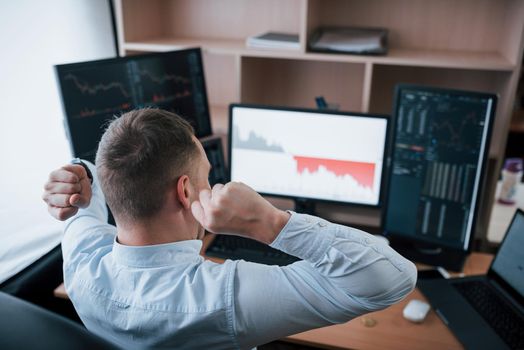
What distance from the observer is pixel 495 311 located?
143 cm

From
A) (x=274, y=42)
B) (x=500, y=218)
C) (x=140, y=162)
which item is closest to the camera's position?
(x=140, y=162)

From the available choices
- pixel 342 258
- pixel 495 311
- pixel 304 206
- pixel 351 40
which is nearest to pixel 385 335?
pixel 495 311

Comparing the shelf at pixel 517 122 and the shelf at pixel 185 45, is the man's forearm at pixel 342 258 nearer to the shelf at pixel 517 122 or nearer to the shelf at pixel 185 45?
the shelf at pixel 185 45

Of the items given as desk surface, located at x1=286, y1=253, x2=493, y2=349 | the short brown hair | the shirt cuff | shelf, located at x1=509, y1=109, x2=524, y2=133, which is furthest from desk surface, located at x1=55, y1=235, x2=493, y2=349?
shelf, located at x1=509, y1=109, x2=524, y2=133

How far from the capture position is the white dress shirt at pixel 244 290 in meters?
0.90

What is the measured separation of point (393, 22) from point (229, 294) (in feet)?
5.04

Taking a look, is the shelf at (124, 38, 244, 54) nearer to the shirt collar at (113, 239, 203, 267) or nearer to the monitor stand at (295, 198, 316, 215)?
the monitor stand at (295, 198, 316, 215)

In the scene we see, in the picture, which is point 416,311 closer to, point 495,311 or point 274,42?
point 495,311

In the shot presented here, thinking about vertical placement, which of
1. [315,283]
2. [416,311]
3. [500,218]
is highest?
[315,283]

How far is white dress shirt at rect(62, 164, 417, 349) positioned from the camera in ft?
2.94

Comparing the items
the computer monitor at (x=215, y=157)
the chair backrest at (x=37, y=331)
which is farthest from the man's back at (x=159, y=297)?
the computer monitor at (x=215, y=157)

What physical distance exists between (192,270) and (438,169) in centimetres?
101

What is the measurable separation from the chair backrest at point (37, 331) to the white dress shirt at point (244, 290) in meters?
0.30

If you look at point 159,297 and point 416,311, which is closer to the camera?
point 159,297
